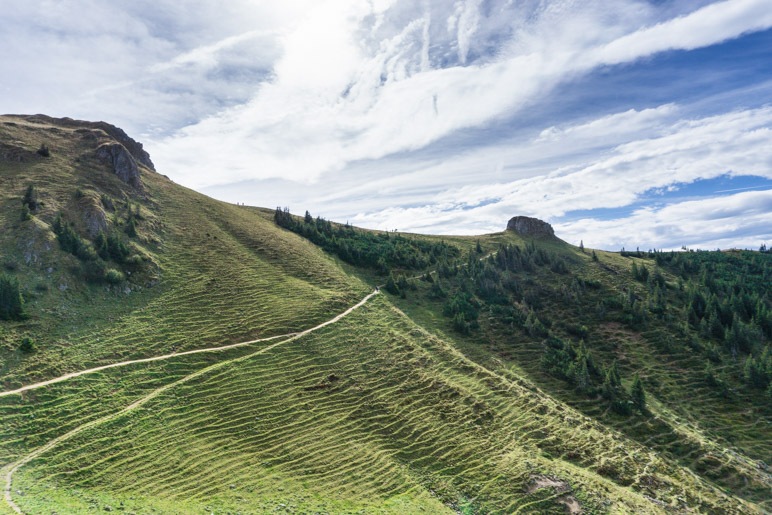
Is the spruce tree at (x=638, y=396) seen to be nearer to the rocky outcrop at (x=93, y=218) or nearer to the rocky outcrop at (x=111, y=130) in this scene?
the rocky outcrop at (x=93, y=218)

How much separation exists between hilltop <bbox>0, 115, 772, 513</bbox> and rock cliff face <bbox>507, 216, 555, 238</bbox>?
5363cm

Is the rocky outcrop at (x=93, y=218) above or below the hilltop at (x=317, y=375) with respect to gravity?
above

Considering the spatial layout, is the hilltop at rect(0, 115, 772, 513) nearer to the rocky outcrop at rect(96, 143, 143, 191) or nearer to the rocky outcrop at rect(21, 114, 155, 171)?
the rocky outcrop at rect(96, 143, 143, 191)

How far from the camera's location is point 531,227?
152 m

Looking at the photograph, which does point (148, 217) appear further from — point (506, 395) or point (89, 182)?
point (506, 395)

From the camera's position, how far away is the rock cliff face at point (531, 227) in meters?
150

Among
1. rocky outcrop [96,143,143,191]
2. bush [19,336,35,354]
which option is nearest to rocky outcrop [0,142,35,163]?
rocky outcrop [96,143,143,191]

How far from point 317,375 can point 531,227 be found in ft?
407

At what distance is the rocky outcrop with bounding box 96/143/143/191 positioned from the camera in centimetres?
8819

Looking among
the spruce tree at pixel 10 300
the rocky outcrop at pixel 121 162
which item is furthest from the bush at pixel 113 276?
the rocky outcrop at pixel 121 162

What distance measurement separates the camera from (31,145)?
8231cm

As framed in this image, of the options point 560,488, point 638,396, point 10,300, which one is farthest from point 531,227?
point 10,300

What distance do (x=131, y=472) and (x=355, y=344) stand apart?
2962 centimetres

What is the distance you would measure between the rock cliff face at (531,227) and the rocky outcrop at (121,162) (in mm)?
122142
